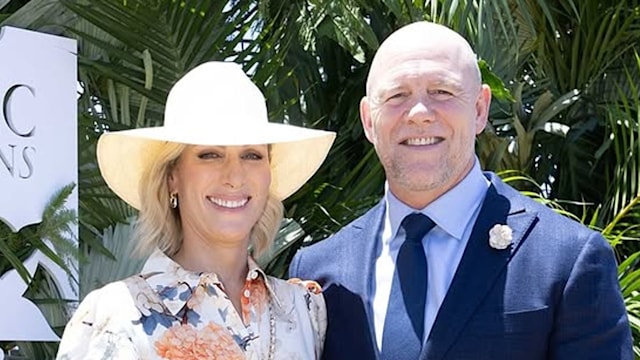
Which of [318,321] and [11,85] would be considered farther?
[11,85]

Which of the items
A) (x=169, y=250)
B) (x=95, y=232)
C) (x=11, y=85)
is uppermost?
(x=11, y=85)

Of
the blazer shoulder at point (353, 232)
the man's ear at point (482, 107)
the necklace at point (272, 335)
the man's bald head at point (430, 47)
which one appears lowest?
the necklace at point (272, 335)

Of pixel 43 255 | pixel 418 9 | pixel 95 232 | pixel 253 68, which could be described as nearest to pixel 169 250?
pixel 43 255

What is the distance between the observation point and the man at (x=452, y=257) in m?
2.25

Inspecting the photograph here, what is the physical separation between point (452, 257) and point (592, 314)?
32cm

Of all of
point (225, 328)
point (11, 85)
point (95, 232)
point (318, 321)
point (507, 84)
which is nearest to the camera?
point (225, 328)

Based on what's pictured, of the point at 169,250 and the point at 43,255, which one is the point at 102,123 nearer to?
the point at 43,255

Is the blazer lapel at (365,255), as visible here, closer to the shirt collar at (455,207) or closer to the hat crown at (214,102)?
the shirt collar at (455,207)

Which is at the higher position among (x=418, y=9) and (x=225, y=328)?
(x=418, y=9)

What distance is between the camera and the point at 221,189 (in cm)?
239

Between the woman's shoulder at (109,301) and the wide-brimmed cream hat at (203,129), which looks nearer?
the woman's shoulder at (109,301)

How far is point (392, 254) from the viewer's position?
248 centimetres

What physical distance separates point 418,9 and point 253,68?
24.5 inches

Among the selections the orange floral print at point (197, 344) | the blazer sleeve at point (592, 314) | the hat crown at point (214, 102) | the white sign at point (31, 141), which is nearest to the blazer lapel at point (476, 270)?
the blazer sleeve at point (592, 314)
